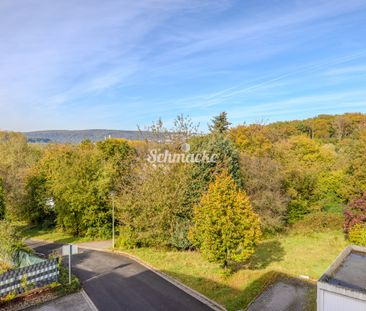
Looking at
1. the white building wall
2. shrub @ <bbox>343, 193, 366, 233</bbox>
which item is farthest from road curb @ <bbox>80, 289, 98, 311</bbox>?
shrub @ <bbox>343, 193, 366, 233</bbox>

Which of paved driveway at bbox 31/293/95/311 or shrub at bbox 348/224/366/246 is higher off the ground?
shrub at bbox 348/224/366/246

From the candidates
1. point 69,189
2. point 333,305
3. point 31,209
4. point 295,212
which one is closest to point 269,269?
point 333,305

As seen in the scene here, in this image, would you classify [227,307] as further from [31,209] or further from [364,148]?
[31,209]

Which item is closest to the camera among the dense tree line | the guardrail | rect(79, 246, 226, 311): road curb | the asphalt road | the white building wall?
the white building wall

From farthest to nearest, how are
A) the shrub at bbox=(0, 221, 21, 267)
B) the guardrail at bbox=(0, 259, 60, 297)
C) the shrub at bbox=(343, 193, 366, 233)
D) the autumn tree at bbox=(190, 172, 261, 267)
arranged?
the shrub at bbox=(343, 193, 366, 233) < the shrub at bbox=(0, 221, 21, 267) < the autumn tree at bbox=(190, 172, 261, 267) < the guardrail at bbox=(0, 259, 60, 297)

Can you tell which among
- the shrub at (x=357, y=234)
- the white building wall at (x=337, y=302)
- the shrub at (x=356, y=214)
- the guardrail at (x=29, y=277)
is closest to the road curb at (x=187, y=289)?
the white building wall at (x=337, y=302)

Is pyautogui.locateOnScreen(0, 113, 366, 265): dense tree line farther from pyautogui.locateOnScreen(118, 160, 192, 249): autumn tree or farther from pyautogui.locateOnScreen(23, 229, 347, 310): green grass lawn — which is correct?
pyautogui.locateOnScreen(23, 229, 347, 310): green grass lawn
